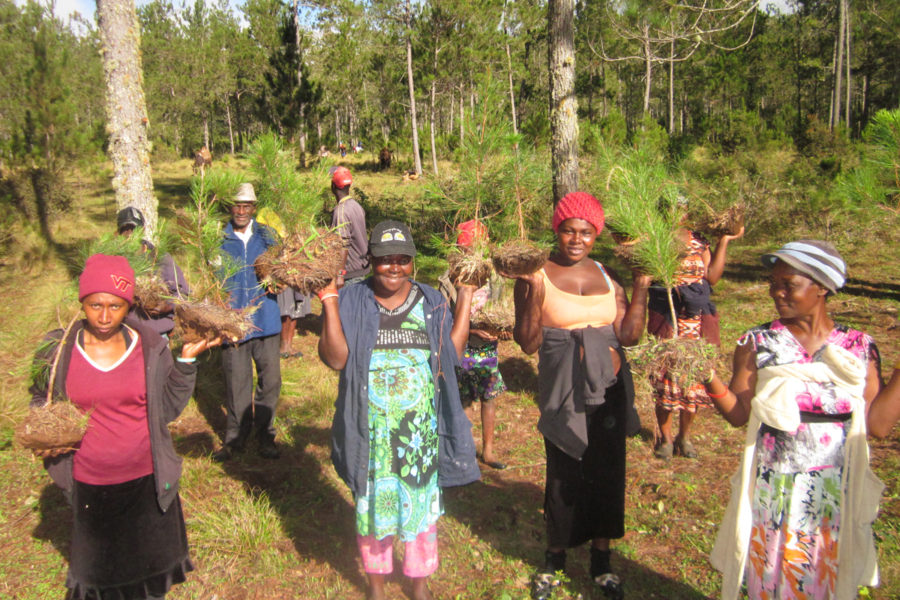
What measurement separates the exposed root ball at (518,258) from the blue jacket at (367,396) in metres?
0.36

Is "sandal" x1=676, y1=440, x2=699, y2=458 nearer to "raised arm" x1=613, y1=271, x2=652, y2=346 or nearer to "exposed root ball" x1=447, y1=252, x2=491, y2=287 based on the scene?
"raised arm" x1=613, y1=271, x2=652, y2=346

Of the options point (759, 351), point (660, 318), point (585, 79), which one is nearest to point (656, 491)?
point (660, 318)

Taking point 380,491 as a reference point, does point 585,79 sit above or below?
above

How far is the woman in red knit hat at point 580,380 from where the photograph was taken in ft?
8.21

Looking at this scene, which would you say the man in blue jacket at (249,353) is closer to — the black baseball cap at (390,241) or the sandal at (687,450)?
the black baseball cap at (390,241)

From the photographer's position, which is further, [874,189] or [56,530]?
[56,530]

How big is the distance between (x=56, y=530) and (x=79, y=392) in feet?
6.04

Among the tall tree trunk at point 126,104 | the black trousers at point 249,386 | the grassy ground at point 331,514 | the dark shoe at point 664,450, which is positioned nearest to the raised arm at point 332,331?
the grassy ground at point 331,514

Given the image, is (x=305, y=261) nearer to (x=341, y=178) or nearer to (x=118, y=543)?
(x=118, y=543)

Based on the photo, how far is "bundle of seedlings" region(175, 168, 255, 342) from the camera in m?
2.22

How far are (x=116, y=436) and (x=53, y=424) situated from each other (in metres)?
0.34

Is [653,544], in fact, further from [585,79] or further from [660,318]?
[585,79]

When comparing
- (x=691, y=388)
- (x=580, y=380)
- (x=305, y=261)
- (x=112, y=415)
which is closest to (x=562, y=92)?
(x=691, y=388)

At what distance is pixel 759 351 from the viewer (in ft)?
6.68
